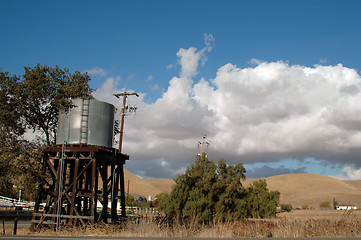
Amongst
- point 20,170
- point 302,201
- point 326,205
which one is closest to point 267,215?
point 20,170

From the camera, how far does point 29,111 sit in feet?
85.0

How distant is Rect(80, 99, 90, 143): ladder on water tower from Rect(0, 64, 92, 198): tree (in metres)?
1.05

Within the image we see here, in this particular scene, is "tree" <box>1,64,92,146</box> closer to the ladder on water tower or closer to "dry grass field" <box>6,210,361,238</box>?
the ladder on water tower

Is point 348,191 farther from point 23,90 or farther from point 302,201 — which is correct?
point 23,90

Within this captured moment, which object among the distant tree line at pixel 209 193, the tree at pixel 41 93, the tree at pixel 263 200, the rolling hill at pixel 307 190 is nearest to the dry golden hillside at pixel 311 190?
the rolling hill at pixel 307 190

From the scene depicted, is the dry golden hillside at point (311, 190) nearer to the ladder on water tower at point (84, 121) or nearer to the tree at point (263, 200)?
the tree at point (263, 200)

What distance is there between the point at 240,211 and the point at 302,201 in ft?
352

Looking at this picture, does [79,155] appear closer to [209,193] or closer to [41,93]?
[41,93]

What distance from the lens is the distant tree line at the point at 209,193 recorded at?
34188 millimetres

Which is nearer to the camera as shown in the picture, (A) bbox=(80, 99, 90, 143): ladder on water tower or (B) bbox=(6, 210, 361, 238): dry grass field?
(B) bbox=(6, 210, 361, 238): dry grass field

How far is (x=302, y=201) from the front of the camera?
133875 mm

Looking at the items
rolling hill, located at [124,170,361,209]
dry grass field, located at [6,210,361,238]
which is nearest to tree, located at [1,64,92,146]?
dry grass field, located at [6,210,361,238]

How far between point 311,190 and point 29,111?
148 meters

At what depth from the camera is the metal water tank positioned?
73.5 feet
